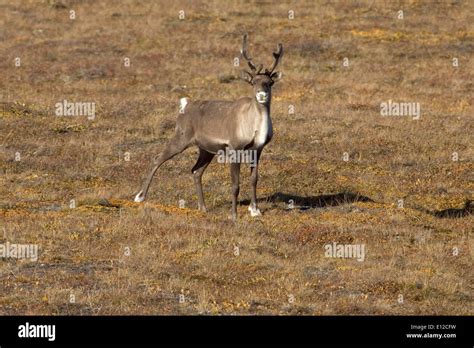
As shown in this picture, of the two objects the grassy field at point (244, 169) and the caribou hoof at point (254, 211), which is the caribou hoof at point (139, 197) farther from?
the caribou hoof at point (254, 211)

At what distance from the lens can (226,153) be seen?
24438mm

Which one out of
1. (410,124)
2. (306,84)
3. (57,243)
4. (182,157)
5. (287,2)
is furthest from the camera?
(287,2)

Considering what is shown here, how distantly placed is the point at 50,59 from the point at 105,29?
670cm

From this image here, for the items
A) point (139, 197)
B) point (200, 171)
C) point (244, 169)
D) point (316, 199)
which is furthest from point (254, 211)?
point (244, 169)

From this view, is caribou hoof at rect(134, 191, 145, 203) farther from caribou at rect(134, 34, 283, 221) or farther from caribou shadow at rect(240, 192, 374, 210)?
caribou shadow at rect(240, 192, 374, 210)

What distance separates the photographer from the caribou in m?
23.2

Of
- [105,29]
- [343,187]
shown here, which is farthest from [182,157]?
[105,29]

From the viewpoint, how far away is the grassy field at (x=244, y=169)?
57.5ft

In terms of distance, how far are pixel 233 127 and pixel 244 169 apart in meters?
6.01

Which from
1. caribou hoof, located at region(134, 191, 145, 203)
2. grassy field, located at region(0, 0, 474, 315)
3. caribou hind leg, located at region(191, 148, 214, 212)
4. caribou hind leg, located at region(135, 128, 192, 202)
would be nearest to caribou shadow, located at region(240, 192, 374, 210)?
grassy field, located at region(0, 0, 474, 315)

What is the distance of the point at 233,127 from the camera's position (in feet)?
78.3

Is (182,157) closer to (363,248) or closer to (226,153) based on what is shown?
(226,153)

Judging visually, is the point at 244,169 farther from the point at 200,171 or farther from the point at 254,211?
the point at 254,211

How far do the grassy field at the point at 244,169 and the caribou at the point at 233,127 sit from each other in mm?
936
